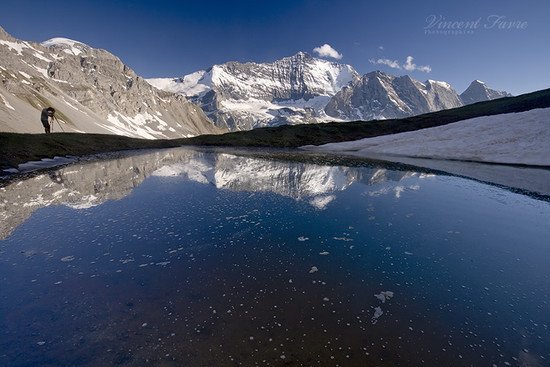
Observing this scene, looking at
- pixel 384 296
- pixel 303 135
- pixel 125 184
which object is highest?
pixel 303 135

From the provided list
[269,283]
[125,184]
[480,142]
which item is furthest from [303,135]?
[269,283]

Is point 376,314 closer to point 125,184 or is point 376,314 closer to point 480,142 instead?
point 125,184

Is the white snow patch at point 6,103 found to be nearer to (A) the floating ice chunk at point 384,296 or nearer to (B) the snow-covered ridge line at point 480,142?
(B) the snow-covered ridge line at point 480,142

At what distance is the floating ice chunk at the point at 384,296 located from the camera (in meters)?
9.77

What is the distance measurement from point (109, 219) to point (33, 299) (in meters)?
8.50

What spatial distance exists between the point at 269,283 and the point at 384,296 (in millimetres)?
3717

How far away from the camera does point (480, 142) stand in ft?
206

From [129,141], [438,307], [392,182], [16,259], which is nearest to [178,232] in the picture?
[16,259]

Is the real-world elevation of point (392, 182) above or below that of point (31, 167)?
below

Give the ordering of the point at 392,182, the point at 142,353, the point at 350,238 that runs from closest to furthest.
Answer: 1. the point at 142,353
2. the point at 350,238
3. the point at 392,182

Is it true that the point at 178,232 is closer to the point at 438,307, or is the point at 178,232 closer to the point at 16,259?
the point at 16,259

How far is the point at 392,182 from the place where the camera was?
31438 millimetres

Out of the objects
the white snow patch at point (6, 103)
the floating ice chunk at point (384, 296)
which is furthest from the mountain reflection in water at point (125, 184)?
the white snow patch at point (6, 103)

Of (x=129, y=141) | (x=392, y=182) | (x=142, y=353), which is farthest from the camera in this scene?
(x=129, y=141)
